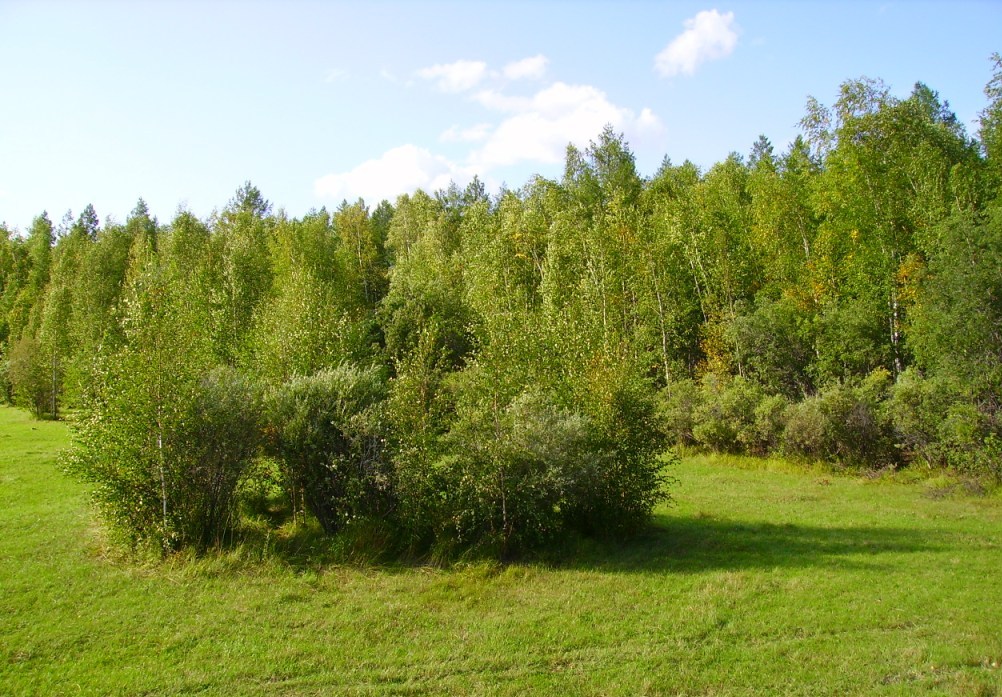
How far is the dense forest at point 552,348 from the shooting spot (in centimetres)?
1440

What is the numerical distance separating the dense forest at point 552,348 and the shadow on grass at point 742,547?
1.05 meters

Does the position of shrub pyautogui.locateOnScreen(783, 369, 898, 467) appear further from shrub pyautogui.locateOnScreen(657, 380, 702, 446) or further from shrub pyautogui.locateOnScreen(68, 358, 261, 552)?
shrub pyautogui.locateOnScreen(68, 358, 261, 552)

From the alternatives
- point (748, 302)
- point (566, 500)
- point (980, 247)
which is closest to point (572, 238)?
point (748, 302)

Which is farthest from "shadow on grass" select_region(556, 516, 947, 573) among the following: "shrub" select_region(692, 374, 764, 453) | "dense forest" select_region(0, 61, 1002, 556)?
"shrub" select_region(692, 374, 764, 453)

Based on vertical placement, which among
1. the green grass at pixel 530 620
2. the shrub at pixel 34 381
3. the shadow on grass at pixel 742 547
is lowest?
the shadow on grass at pixel 742 547

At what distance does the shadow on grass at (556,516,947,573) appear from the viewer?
45.9ft

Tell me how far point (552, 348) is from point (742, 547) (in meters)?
6.73

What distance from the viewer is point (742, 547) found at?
15430 mm

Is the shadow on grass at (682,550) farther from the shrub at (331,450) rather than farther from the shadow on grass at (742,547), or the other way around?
the shrub at (331,450)

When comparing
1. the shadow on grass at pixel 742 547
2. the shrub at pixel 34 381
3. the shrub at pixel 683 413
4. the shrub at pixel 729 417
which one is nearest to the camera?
the shadow on grass at pixel 742 547

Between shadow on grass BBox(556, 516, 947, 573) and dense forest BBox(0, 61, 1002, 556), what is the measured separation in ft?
3.43

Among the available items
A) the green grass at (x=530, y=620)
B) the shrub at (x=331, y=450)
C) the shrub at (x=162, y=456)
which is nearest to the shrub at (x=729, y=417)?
the green grass at (x=530, y=620)

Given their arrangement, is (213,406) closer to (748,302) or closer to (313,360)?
(313,360)

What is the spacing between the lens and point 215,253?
170 feet
